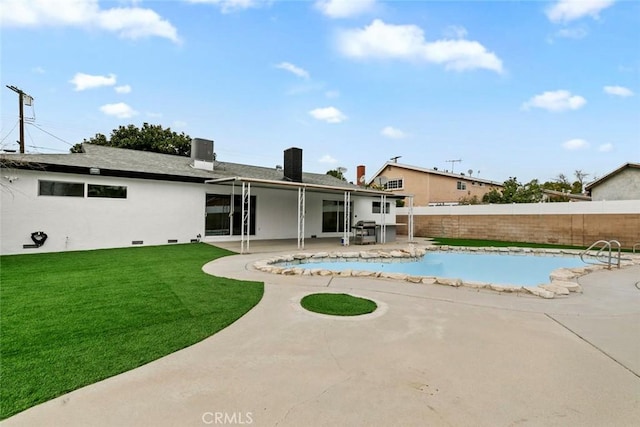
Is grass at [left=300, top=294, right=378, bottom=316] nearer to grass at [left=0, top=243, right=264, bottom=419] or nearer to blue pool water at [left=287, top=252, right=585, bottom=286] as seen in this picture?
grass at [left=0, top=243, right=264, bottom=419]

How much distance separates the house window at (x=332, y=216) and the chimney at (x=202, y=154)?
599 cm

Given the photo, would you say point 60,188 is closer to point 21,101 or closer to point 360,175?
point 21,101

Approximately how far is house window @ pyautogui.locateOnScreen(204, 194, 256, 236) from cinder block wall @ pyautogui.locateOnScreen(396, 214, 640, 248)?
1074 centimetres

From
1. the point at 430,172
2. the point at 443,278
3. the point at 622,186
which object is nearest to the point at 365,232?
the point at 443,278

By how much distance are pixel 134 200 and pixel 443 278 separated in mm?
10195

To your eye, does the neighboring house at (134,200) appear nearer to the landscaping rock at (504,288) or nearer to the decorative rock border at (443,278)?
the decorative rock border at (443,278)

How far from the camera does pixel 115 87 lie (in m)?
15.9

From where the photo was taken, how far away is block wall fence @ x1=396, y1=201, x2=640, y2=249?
12.6m

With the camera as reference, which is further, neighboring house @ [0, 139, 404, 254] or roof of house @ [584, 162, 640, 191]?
roof of house @ [584, 162, 640, 191]

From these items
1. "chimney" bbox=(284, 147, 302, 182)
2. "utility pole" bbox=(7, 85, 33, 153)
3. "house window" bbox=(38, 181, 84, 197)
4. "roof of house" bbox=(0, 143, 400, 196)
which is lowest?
Result: "house window" bbox=(38, 181, 84, 197)

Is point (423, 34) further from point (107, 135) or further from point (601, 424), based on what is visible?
point (107, 135)

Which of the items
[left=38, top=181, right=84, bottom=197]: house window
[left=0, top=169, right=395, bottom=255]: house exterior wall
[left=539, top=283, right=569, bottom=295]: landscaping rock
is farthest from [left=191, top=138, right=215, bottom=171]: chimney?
[left=539, top=283, right=569, bottom=295]: landscaping rock

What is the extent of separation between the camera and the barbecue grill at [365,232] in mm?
14160

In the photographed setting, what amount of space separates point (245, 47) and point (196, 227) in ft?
24.7
